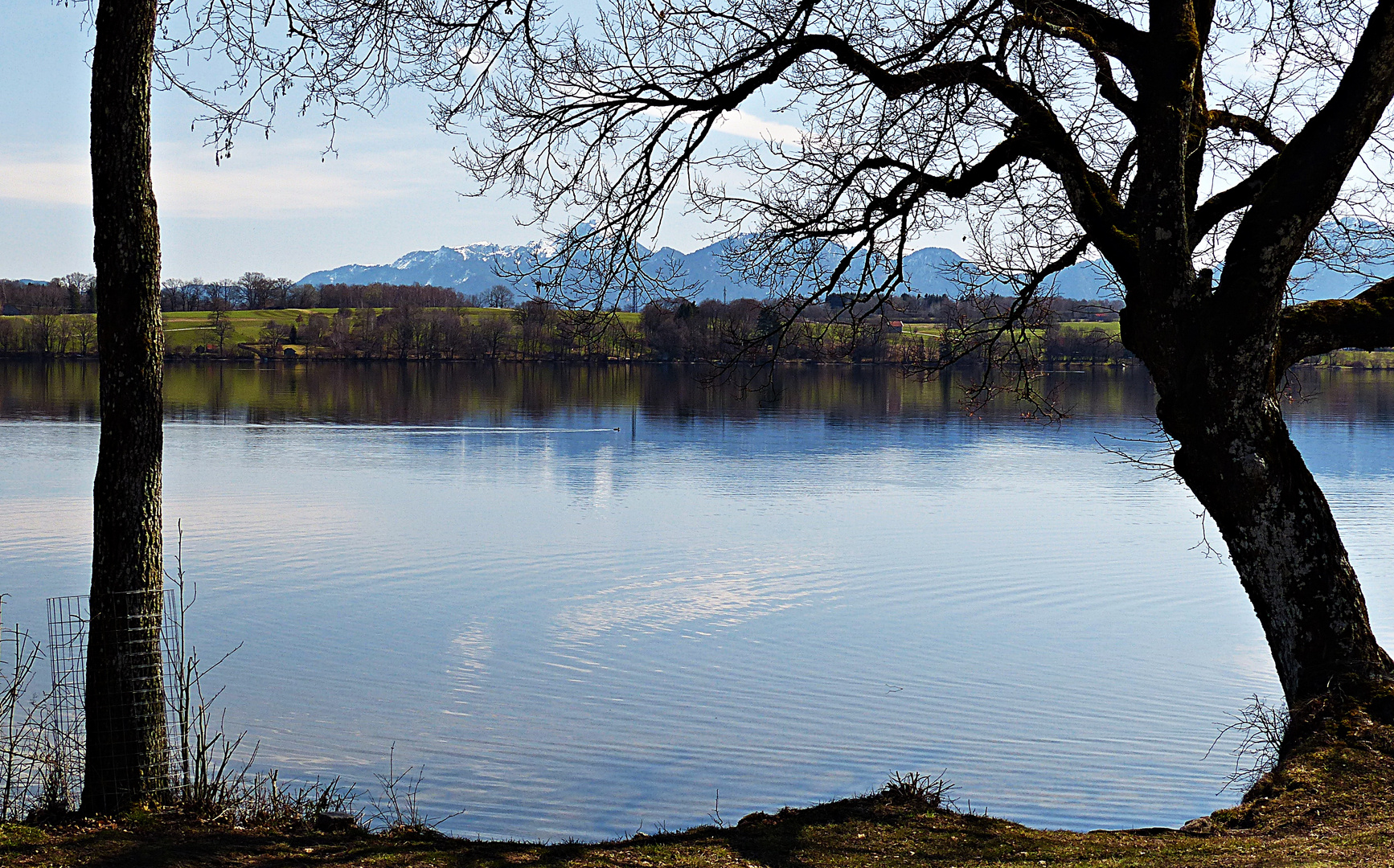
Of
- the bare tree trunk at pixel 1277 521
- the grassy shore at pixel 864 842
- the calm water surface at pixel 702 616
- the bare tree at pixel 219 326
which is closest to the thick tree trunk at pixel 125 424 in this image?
the grassy shore at pixel 864 842

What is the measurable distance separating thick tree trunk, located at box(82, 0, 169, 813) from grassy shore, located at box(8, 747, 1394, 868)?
1.82 feet

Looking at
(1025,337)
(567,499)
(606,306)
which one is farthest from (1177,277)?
(567,499)

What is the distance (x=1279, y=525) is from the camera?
7.16 meters

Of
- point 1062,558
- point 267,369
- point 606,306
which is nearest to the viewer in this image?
point 606,306

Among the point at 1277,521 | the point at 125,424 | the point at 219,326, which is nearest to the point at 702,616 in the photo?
the point at 1277,521

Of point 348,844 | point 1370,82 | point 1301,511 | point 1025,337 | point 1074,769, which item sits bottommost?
point 1074,769

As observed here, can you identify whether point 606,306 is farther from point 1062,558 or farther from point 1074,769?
point 1062,558

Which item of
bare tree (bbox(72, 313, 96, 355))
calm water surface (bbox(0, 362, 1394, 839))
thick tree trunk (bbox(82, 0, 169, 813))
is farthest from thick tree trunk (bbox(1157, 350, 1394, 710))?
bare tree (bbox(72, 313, 96, 355))

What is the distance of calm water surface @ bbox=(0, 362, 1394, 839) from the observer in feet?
33.8

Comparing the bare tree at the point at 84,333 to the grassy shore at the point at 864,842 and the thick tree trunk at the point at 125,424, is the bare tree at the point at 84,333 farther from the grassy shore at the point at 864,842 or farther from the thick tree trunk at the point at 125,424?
the grassy shore at the point at 864,842

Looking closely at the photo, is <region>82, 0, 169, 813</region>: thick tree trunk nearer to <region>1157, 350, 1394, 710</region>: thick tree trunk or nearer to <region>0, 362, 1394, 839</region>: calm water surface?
<region>0, 362, 1394, 839</region>: calm water surface

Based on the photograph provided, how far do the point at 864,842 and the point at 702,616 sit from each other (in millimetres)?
9699

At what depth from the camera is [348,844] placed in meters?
5.88

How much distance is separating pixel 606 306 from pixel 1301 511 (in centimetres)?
502
